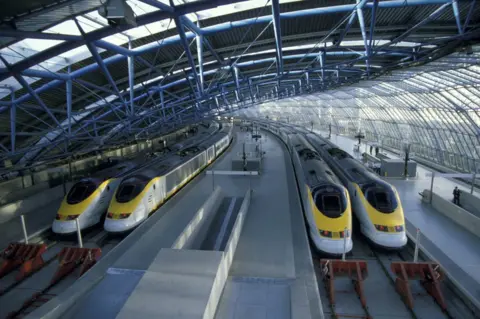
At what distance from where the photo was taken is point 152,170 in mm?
14922

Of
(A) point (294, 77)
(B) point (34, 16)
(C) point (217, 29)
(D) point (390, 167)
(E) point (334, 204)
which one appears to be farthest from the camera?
(A) point (294, 77)

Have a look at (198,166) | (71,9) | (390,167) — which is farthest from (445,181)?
(71,9)

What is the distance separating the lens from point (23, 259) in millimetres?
10633

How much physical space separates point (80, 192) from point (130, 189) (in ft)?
7.76

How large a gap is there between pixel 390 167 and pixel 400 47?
370 inches

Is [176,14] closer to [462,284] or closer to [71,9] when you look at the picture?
[71,9]

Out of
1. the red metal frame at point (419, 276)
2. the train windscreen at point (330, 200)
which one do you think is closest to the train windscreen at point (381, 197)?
the train windscreen at point (330, 200)

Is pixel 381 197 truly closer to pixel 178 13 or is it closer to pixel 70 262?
pixel 178 13

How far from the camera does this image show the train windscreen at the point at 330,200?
10.8 m

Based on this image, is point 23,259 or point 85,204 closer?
point 23,259

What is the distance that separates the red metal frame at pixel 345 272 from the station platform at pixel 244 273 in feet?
3.33

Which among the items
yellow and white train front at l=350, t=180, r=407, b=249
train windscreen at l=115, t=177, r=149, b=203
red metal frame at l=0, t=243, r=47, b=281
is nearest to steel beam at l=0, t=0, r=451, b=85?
train windscreen at l=115, t=177, r=149, b=203

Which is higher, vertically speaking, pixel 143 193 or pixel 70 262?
pixel 143 193

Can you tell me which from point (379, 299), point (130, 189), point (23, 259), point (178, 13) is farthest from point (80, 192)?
point (379, 299)
